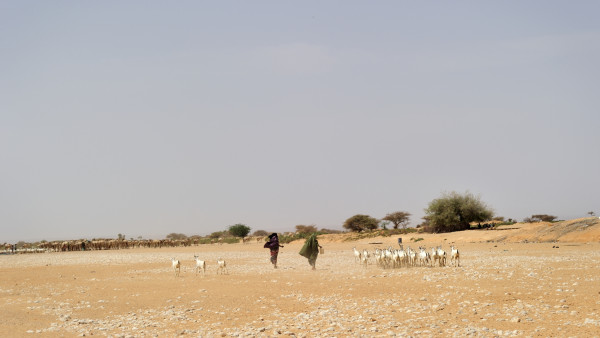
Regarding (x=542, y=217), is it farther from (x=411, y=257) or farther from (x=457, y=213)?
(x=411, y=257)

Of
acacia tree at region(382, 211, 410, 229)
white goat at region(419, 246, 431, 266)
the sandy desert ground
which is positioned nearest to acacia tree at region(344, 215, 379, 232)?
acacia tree at region(382, 211, 410, 229)

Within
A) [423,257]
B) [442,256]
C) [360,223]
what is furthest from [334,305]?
[360,223]

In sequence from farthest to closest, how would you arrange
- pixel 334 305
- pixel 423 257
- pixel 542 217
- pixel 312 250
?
pixel 542 217 < pixel 312 250 < pixel 423 257 < pixel 334 305

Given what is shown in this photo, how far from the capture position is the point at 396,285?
17000 mm

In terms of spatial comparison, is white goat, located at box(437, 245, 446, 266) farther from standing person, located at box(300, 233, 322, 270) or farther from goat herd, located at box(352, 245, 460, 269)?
standing person, located at box(300, 233, 322, 270)

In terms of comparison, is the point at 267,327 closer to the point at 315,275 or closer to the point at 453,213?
the point at 315,275

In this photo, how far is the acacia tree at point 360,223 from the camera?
84.6m

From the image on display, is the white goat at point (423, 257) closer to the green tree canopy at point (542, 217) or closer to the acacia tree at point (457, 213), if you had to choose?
the acacia tree at point (457, 213)

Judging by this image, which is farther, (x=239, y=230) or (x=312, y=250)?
(x=239, y=230)

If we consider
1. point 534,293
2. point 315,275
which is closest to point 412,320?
point 534,293

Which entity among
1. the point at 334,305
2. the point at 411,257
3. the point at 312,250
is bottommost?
the point at 334,305

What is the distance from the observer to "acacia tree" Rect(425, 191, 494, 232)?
58.7m

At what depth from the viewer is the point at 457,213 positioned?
5906 centimetres

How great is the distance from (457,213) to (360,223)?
A: 2747cm
